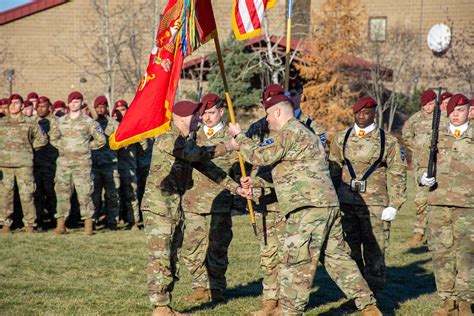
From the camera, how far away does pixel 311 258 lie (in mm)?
8344

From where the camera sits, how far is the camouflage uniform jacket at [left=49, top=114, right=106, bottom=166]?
15492 millimetres

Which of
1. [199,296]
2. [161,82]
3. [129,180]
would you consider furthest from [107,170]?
[161,82]

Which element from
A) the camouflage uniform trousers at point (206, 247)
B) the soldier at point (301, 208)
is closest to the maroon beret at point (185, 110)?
the soldier at point (301, 208)

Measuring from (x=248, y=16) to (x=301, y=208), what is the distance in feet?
10.9

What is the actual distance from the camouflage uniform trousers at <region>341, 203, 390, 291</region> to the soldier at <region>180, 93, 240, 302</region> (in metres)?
1.50

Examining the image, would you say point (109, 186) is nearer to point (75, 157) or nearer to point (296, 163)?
point (75, 157)

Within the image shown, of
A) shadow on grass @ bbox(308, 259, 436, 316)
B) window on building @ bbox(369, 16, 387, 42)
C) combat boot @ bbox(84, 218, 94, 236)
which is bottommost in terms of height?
shadow on grass @ bbox(308, 259, 436, 316)

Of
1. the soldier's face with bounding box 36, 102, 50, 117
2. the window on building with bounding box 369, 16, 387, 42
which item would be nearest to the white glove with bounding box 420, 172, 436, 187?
the soldier's face with bounding box 36, 102, 50, 117

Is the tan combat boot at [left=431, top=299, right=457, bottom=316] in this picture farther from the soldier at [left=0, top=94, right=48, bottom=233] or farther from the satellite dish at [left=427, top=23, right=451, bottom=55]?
the satellite dish at [left=427, top=23, right=451, bottom=55]

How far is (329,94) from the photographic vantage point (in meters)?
34.7

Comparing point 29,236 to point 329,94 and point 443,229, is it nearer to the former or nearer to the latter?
point 443,229

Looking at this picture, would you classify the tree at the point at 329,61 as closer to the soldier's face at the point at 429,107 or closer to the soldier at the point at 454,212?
the soldier's face at the point at 429,107

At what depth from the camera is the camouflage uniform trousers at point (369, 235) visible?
1021cm

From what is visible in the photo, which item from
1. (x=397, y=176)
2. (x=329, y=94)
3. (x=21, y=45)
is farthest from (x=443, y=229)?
(x=21, y=45)
